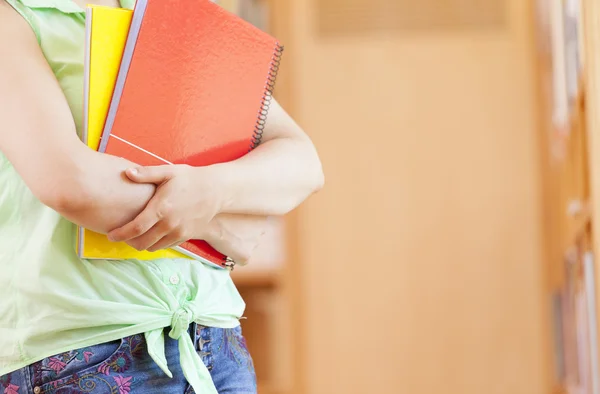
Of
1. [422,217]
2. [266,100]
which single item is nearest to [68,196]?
[266,100]

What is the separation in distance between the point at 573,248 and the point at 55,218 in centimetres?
155

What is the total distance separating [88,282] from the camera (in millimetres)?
740

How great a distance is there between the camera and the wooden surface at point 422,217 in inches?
102

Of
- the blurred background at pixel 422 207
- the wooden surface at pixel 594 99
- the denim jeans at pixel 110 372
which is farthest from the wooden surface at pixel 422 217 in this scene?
the denim jeans at pixel 110 372

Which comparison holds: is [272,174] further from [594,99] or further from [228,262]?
[594,99]

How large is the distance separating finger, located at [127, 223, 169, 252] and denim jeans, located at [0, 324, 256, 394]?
8cm

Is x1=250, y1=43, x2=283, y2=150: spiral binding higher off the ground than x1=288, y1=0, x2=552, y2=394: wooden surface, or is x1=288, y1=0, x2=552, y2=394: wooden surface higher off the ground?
x1=250, y1=43, x2=283, y2=150: spiral binding

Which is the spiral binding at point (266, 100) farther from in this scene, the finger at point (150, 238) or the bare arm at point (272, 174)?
the finger at point (150, 238)

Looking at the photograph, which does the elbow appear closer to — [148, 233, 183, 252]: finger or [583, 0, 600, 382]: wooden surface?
[148, 233, 183, 252]: finger

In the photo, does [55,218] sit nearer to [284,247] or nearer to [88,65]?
[88,65]

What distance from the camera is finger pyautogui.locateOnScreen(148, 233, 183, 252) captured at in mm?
718

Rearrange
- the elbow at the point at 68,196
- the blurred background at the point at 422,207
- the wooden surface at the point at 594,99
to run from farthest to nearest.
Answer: the blurred background at the point at 422,207 → the wooden surface at the point at 594,99 → the elbow at the point at 68,196

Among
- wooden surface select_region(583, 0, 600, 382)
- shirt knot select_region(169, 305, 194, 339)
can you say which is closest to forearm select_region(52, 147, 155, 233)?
shirt knot select_region(169, 305, 194, 339)

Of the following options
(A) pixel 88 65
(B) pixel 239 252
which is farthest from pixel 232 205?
(A) pixel 88 65
